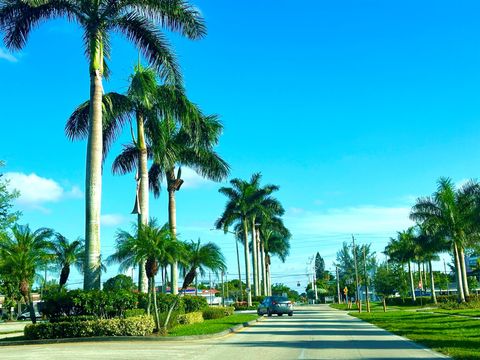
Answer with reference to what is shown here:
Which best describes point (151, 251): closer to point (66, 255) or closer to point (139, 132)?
point (139, 132)

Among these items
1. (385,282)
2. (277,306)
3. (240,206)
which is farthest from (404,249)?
(277,306)

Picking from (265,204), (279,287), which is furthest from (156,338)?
(279,287)

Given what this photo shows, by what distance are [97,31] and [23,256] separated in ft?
40.5

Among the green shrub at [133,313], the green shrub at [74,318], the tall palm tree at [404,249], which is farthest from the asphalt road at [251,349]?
the tall palm tree at [404,249]

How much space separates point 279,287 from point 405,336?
13904cm

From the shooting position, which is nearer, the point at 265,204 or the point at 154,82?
the point at 154,82

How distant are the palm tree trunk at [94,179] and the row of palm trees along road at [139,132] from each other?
0.13 feet

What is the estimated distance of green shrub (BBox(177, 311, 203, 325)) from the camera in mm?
29891

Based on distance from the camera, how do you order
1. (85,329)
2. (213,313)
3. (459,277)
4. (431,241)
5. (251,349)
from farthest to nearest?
(431,241) → (459,277) → (213,313) → (85,329) → (251,349)

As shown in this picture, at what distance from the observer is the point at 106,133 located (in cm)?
2955

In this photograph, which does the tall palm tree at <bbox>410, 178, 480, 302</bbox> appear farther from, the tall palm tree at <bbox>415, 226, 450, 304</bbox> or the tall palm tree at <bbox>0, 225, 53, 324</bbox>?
the tall palm tree at <bbox>0, 225, 53, 324</bbox>

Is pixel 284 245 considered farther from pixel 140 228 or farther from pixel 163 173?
pixel 140 228

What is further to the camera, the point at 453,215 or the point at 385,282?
the point at 385,282

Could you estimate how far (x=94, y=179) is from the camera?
23.1m
